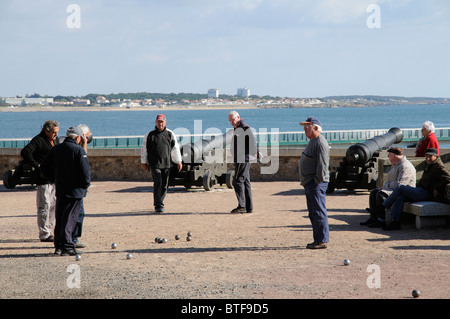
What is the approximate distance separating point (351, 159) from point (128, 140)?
13506mm

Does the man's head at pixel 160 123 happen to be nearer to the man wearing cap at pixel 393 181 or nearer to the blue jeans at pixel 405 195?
the man wearing cap at pixel 393 181

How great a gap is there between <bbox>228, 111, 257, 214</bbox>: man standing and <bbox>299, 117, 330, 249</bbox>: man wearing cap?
3.39 m

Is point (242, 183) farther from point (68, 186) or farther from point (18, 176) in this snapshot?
point (18, 176)

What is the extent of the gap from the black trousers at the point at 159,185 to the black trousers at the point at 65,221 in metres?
3.89

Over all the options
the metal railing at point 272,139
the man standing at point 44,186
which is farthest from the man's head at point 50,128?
the metal railing at point 272,139

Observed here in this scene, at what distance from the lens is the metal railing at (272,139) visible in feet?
85.6

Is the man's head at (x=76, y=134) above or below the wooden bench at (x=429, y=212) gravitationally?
above

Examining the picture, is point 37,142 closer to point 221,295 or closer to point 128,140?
point 221,295

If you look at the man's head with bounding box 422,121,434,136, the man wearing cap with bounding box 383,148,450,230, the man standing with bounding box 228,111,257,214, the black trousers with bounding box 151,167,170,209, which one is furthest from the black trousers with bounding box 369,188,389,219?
the black trousers with bounding box 151,167,170,209

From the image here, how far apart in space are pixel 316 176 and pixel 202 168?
7.89 m

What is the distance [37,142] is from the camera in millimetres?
9148

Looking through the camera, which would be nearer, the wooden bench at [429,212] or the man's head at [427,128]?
the wooden bench at [429,212]

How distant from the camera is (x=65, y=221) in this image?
8.15 metres

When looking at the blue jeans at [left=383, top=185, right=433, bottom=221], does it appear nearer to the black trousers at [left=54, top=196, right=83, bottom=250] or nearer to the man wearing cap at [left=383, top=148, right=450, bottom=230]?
the man wearing cap at [left=383, top=148, right=450, bottom=230]
